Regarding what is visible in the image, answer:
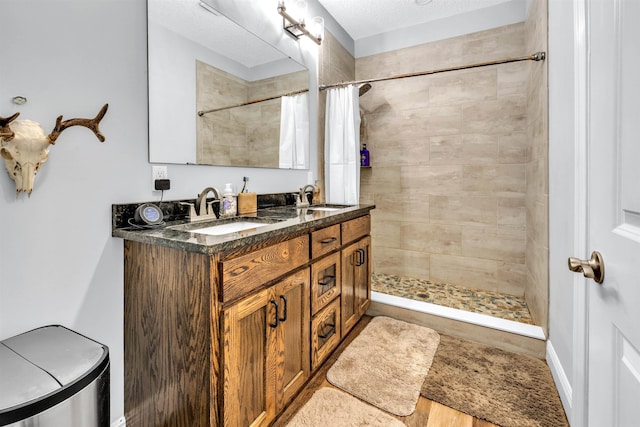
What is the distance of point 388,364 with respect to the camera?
1.83 metres

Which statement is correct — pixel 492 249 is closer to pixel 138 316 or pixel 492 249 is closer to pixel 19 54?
pixel 138 316

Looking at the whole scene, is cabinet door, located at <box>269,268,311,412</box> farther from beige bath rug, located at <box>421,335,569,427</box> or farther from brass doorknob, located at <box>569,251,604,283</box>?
brass doorknob, located at <box>569,251,604,283</box>

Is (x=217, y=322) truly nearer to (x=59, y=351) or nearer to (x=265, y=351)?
(x=265, y=351)

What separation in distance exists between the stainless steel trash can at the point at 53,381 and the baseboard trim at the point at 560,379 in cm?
180

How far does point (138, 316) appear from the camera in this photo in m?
1.25

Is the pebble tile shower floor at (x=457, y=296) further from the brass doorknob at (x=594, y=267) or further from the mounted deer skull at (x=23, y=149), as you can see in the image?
the mounted deer skull at (x=23, y=149)

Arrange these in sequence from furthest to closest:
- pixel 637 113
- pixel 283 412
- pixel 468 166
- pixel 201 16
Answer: pixel 468 166 → pixel 201 16 → pixel 283 412 → pixel 637 113

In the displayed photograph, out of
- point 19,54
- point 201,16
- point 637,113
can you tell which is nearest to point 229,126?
point 201,16

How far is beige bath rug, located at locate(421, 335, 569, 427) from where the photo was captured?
1.43 m

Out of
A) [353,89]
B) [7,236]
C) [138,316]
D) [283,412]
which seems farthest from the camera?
[353,89]

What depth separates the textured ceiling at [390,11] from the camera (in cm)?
264

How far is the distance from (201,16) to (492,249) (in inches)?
113

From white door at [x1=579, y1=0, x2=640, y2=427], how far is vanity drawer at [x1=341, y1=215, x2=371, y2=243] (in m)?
1.30

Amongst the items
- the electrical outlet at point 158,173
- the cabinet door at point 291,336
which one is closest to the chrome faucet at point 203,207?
the electrical outlet at point 158,173
